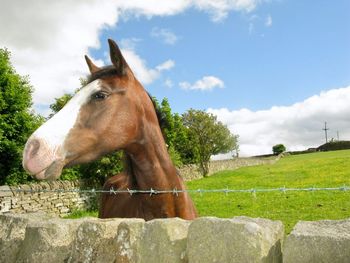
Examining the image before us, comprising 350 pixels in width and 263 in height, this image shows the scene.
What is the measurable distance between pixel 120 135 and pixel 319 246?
229 cm


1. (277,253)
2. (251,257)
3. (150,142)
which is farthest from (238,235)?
(150,142)

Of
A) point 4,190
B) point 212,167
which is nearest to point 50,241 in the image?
point 4,190

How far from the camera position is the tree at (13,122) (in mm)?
16297

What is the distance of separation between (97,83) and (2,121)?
1382cm

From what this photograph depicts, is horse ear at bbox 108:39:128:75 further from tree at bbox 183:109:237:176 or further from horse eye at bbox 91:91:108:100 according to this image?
tree at bbox 183:109:237:176

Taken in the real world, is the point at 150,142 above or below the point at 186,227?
above

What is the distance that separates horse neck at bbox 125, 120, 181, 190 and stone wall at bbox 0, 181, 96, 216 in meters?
10.5

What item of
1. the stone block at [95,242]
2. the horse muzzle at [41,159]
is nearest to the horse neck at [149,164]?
the horse muzzle at [41,159]

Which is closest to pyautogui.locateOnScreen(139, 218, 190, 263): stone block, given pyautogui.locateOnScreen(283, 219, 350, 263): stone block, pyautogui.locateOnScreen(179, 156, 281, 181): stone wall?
pyautogui.locateOnScreen(283, 219, 350, 263): stone block

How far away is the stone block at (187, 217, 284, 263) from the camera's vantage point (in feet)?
7.28

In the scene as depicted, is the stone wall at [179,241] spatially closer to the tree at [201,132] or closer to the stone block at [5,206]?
the stone block at [5,206]

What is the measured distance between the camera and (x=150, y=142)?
4.16 m

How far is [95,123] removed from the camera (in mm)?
3758

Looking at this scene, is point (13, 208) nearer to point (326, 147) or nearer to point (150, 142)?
point (150, 142)
